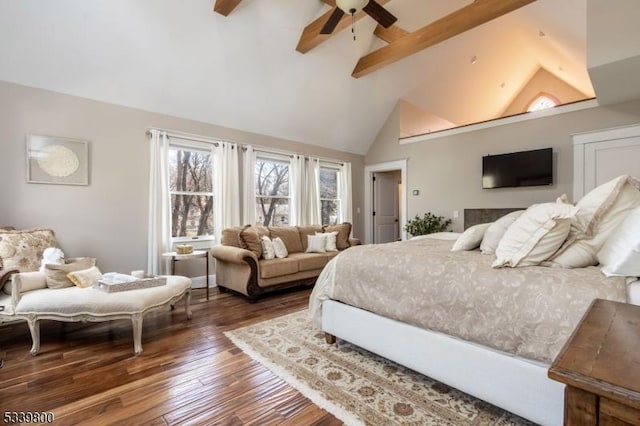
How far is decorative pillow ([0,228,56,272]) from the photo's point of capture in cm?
277

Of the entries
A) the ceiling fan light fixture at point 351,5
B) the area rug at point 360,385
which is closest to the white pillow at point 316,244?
the area rug at point 360,385

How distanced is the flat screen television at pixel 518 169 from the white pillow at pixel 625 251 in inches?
141

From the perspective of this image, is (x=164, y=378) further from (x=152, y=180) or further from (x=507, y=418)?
(x=152, y=180)

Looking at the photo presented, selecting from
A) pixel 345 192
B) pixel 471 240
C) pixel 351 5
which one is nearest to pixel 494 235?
pixel 471 240

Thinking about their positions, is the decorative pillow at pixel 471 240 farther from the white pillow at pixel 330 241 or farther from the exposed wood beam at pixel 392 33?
the exposed wood beam at pixel 392 33

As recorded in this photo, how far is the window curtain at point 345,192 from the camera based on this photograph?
256 inches

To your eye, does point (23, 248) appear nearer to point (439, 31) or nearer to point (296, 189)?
point (296, 189)

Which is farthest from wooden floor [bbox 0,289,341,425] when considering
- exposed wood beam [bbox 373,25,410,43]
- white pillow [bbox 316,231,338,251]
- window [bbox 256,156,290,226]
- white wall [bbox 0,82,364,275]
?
exposed wood beam [bbox 373,25,410,43]

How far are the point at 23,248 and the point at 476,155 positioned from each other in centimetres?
619

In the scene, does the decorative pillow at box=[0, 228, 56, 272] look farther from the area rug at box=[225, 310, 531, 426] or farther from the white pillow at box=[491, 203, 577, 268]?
the white pillow at box=[491, 203, 577, 268]

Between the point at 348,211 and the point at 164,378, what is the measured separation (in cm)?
491

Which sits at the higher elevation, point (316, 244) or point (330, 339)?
point (316, 244)

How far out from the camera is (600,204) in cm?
169

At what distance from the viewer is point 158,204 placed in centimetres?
404
